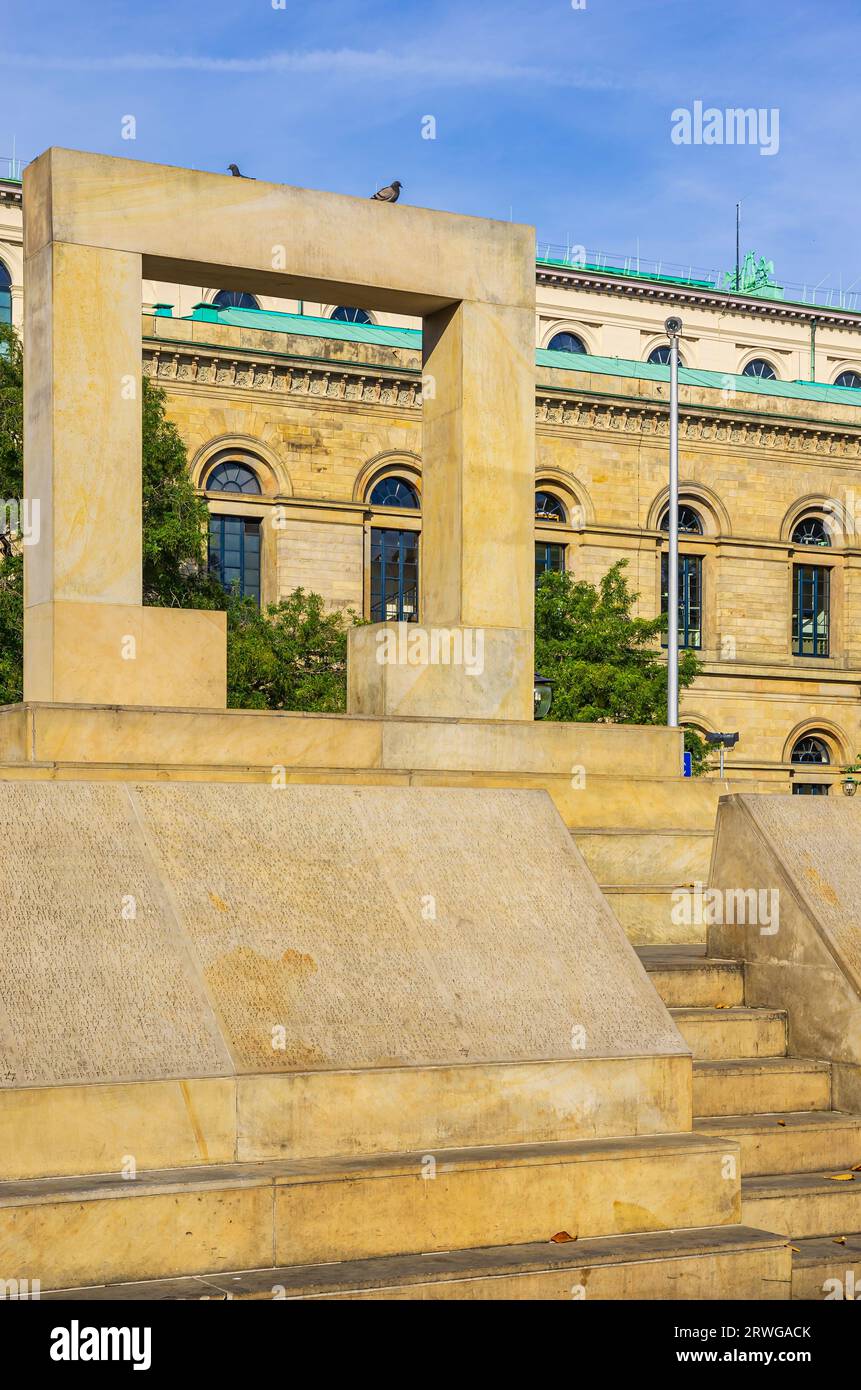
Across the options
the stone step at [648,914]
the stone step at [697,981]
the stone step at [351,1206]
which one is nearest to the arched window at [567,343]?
the stone step at [648,914]

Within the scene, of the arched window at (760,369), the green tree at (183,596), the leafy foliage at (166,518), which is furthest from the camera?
the arched window at (760,369)

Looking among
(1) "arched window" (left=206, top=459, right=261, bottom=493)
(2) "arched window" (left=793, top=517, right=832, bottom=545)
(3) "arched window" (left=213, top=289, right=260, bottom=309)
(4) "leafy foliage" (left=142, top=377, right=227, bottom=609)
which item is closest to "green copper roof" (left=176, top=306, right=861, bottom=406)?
(3) "arched window" (left=213, top=289, right=260, bottom=309)

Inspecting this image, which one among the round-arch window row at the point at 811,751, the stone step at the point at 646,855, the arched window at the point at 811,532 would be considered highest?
the arched window at the point at 811,532

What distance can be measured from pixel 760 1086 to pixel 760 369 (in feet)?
186

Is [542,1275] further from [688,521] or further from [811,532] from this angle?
[811,532]

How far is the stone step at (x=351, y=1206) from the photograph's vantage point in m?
6.02

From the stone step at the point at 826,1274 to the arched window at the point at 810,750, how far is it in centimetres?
4085

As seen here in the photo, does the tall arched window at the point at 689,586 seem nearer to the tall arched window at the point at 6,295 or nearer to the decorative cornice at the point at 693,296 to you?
the decorative cornice at the point at 693,296

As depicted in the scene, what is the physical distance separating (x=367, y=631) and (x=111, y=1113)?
526 cm

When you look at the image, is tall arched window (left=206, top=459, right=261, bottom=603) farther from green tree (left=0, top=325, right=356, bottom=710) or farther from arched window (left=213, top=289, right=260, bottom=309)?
arched window (left=213, top=289, right=260, bottom=309)

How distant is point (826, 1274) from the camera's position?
719 cm

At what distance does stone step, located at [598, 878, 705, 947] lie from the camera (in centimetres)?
1012

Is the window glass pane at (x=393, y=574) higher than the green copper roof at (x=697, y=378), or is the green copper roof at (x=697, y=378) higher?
the green copper roof at (x=697, y=378)
